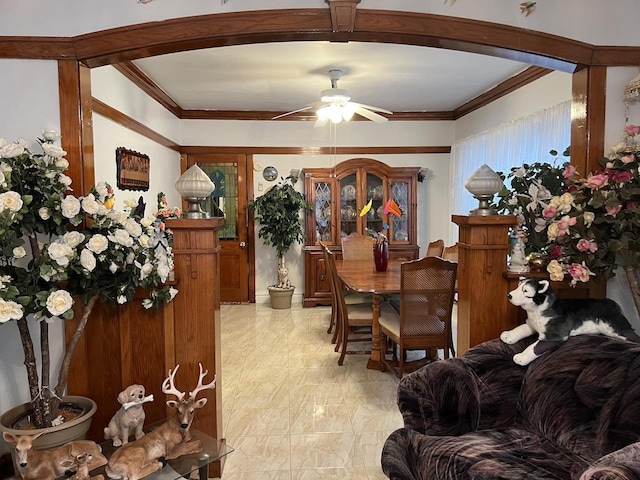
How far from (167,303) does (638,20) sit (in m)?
2.76

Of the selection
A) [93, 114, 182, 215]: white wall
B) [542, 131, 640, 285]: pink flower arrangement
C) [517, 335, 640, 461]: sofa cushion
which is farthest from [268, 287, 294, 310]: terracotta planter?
[517, 335, 640, 461]: sofa cushion

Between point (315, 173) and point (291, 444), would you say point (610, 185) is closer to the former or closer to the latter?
point (291, 444)

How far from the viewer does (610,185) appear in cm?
220

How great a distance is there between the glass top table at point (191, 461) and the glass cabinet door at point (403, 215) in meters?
4.57

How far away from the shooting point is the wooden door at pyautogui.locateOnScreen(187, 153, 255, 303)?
21.0 ft

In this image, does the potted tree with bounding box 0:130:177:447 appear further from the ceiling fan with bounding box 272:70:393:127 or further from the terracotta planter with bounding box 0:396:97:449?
the ceiling fan with bounding box 272:70:393:127

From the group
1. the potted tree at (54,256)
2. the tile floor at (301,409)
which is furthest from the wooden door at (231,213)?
the potted tree at (54,256)

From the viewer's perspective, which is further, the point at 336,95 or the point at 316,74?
the point at 316,74

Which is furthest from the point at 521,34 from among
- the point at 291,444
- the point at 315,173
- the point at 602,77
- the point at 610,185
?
the point at 315,173

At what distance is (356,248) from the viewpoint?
560 centimetres

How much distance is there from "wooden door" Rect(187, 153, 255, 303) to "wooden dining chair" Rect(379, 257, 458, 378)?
131 inches

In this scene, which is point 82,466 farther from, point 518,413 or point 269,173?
point 269,173

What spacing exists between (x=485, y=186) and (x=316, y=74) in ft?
8.44

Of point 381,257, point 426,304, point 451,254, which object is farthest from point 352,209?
point 426,304
